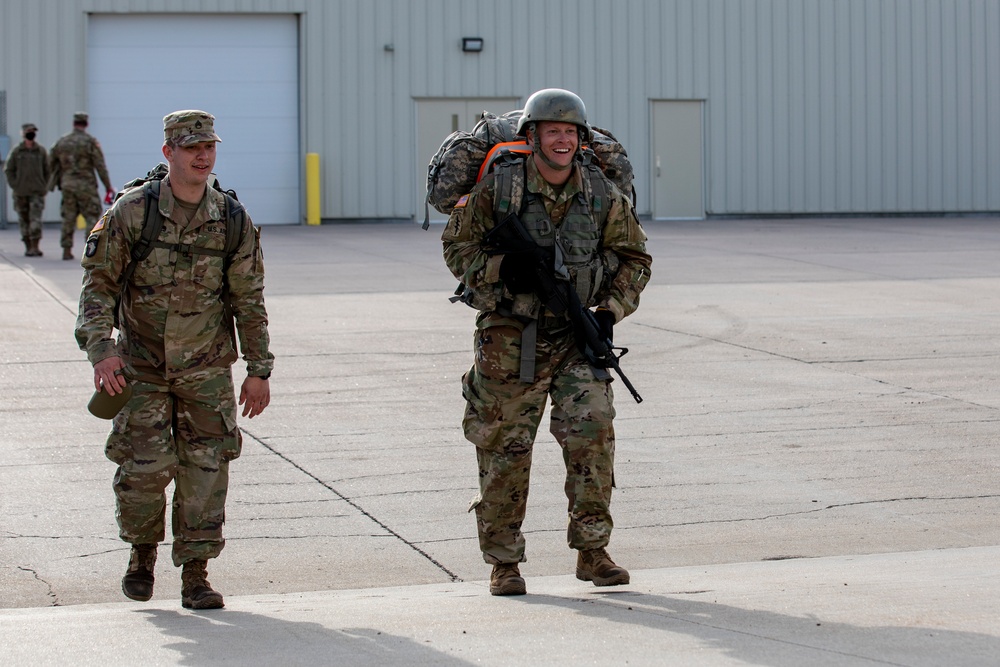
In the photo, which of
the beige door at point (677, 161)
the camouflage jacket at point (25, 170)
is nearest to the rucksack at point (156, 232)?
the camouflage jacket at point (25, 170)

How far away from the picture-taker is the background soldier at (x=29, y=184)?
20.5 meters

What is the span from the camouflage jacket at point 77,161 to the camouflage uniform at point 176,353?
1507 centimetres

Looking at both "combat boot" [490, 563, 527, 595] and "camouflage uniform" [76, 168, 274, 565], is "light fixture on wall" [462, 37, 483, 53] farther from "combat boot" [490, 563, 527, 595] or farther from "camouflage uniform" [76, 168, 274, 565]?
"combat boot" [490, 563, 527, 595]

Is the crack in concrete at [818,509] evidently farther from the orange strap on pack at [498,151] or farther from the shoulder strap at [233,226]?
the shoulder strap at [233,226]

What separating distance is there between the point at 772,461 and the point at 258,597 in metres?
3.28

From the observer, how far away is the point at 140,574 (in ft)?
17.5

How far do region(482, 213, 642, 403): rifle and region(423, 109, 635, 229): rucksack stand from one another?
0.50 ft

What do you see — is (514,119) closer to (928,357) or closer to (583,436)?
(583,436)

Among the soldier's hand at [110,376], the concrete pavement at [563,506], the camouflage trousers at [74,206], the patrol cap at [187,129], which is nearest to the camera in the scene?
the concrete pavement at [563,506]

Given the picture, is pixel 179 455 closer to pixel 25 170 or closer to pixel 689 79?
pixel 25 170

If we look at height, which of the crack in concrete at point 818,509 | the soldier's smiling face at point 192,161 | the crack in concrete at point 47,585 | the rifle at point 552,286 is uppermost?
the soldier's smiling face at point 192,161

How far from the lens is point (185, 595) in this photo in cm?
527

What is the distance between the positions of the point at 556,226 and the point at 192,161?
133 cm

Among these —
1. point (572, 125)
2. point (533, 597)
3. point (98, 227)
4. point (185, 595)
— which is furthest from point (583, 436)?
point (98, 227)
